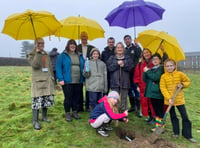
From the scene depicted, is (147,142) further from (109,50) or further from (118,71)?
(109,50)

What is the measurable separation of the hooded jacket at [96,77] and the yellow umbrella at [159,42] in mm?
1298

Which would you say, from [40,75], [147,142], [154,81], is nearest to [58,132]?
[40,75]

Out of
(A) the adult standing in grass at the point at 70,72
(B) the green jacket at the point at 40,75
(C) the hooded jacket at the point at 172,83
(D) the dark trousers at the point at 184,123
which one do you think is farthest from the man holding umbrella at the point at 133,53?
(B) the green jacket at the point at 40,75

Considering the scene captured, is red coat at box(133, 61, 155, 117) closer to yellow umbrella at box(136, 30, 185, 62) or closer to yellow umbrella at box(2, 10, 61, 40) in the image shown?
yellow umbrella at box(136, 30, 185, 62)

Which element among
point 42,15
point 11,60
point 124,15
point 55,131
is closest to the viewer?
point 42,15

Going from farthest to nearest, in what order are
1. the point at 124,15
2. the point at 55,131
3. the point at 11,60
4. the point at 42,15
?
the point at 11,60, the point at 124,15, the point at 55,131, the point at 42,15

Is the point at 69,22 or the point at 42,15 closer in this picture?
the point at 42,15

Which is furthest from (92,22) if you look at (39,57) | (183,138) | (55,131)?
(183,138)

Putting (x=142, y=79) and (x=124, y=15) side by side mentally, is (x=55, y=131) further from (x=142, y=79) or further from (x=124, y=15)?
(x=124, y=15)

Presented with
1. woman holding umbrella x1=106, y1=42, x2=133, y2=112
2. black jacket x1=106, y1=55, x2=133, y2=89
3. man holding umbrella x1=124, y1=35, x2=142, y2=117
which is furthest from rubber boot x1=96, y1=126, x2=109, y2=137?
man holding umbrella x1=124, y1=35, x2=142, y2=117

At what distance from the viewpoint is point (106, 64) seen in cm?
481

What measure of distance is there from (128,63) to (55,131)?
251cm

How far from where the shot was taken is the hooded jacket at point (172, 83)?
3.94m

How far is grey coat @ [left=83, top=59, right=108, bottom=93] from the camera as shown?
4539mm
